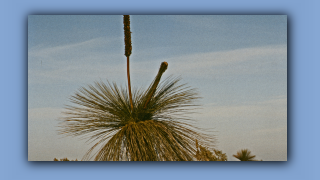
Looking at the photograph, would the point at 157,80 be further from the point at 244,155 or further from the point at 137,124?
the point at 244,155

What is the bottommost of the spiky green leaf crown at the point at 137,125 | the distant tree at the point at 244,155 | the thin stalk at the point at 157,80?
the distant tree at the point at 244,155

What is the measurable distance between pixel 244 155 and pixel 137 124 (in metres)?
0.75

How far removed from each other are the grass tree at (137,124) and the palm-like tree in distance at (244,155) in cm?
24

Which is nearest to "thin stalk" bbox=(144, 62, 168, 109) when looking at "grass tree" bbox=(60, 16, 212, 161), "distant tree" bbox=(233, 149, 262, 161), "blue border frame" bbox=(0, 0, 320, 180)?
"grass tree" bbox=(60, 16, 212, 161)

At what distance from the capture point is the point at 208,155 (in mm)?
2414

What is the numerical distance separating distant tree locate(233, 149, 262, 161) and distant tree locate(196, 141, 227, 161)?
0.09 m

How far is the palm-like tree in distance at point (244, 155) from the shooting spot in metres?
2.43

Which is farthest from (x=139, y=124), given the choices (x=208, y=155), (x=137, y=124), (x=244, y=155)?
(x=244, y=155)

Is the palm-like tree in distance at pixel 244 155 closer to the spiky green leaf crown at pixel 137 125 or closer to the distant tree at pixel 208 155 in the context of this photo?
the distant tree at pixel 208 155

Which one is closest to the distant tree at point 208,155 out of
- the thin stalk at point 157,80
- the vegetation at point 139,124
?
the vegetation at point 139,124
